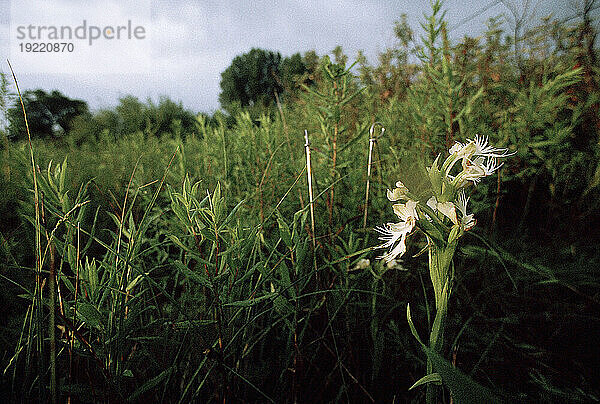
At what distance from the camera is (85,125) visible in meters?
7.25

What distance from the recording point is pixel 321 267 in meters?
0.54

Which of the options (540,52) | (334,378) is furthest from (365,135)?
(540,52)

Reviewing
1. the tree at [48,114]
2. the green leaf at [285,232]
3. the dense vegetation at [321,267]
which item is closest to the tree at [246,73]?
the tree at [48,114]

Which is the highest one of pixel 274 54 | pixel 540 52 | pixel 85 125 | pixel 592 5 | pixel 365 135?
pixel 274 54

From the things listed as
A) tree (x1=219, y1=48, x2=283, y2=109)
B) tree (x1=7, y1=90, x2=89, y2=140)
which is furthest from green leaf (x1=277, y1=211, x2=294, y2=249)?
tree (x1=219, y1=48, x2=283, y2=109)

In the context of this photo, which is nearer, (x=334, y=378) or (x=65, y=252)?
(x=65, y=252)

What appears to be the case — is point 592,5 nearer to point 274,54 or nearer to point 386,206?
point 386,206

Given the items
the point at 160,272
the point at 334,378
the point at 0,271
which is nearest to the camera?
the point at 334,378

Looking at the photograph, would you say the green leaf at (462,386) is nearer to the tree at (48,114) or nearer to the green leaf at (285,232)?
the green leaf at (285,232)

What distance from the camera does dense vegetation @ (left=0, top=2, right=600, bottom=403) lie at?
532mm

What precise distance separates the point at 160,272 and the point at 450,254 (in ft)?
2.71

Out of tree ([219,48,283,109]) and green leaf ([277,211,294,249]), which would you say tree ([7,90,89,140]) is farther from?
tree ([219,48,283,109])

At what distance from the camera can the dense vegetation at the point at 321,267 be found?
532 millimetres

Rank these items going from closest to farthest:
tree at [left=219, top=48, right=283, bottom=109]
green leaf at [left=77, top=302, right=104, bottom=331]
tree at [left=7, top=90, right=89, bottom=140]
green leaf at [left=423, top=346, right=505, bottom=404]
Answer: green leaf at [left=423, top=346, right=505, bottom=404]
green leaf at [left=77, top=302, right=104, bottom=331]
tree at [left=7, top=90, right=89, bottom=140]
tree at [left=219, top=48, right=283, bottom=109]
